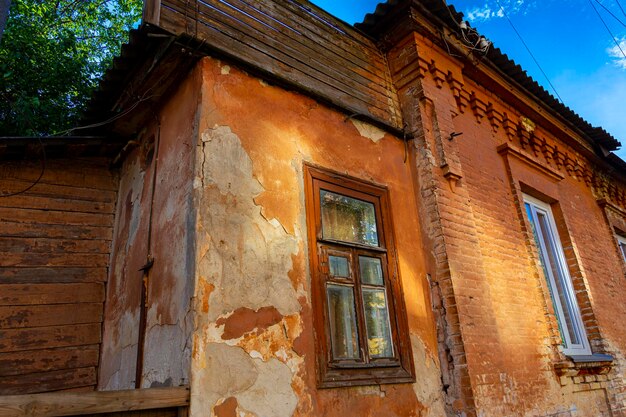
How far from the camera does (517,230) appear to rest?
5.29 metres

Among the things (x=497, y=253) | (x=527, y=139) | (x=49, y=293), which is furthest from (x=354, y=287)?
(x=527, y=139)

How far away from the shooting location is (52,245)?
4309 millimetres

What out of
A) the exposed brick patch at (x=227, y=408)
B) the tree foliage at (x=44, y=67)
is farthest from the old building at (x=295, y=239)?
the tree foliage at (x=44, y=67)

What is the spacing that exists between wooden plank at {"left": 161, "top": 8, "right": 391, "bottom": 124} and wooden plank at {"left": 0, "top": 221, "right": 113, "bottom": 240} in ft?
7.53

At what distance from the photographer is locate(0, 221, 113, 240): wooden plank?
164 inches

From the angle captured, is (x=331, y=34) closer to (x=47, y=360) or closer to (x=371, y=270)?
(x=371, y=270)

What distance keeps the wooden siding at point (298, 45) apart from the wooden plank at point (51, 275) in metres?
2.52

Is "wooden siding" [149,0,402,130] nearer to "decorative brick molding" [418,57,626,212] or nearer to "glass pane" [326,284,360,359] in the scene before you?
"decorative brick molding" [418,57,626,212]

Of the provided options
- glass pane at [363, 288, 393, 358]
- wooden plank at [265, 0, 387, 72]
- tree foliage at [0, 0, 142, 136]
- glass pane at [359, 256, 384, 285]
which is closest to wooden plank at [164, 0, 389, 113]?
wooden plank at [265, 0, 387, 72]

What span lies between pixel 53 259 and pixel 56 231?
29 cm

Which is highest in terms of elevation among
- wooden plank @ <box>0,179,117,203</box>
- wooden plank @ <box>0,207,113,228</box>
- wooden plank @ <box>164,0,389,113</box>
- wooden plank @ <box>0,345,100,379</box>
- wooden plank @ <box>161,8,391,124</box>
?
wooden plank @ <box>164,0,389,113</box>

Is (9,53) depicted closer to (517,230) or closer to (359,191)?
(359,191)

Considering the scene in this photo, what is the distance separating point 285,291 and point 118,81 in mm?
2723

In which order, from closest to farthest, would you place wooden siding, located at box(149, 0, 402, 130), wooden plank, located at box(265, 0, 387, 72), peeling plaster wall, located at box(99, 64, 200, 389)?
peeling plaster wall, located at box(99, 64, 200, 389), wooden siding, located at box(149, 0, 402, 130), wooden plank, located at box(265, 0, 387, 72)
